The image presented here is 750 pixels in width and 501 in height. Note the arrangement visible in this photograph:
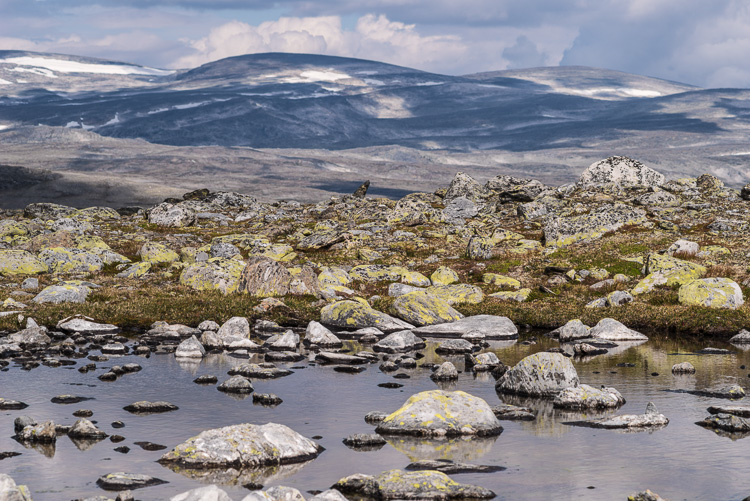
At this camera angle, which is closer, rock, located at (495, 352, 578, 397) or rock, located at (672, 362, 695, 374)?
rock, located at (495, 352, 578, 397)

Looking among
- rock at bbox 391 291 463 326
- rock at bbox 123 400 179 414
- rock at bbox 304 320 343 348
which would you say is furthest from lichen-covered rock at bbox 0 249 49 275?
rock at bbox 123 400 179 414

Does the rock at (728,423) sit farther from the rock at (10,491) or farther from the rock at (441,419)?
the rock at (10,491)

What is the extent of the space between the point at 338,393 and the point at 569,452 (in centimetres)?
798

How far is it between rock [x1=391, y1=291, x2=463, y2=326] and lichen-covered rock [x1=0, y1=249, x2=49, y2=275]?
75.0 ft

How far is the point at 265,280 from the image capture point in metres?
41.6

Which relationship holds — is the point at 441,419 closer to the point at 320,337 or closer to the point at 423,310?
the point at 320,337

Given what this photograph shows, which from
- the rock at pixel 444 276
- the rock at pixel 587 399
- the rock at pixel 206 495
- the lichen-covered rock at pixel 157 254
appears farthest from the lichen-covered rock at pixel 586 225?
the rock at pixel 206 495

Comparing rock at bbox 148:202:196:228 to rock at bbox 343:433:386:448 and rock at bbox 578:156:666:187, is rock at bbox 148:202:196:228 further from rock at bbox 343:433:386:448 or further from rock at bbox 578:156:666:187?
rock at bbox 343:433:386:448

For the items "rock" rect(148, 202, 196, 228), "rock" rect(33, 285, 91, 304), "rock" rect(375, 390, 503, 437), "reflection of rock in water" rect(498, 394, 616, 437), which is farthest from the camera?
"rock" rect(148, 202, 196, 228)

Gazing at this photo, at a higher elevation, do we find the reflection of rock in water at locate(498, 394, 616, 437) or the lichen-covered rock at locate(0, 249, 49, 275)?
the lichen-covered rock at locate(0, 249, 49, 275)

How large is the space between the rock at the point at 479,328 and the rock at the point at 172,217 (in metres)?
52.5

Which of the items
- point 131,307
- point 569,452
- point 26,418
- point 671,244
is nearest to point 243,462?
point 26,418

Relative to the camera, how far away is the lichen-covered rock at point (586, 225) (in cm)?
5750

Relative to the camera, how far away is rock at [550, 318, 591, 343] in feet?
113
